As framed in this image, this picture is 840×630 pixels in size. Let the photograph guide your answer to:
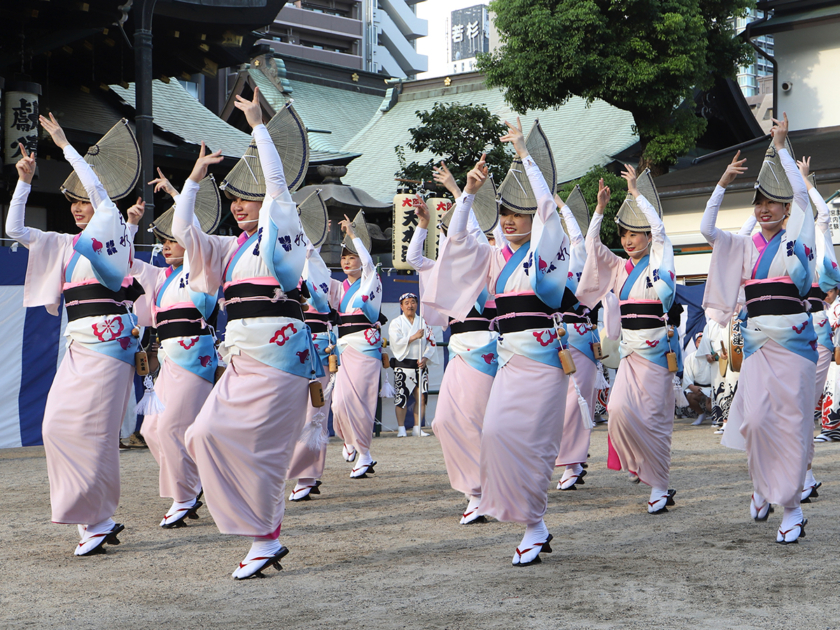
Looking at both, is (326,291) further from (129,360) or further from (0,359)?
(0,359)

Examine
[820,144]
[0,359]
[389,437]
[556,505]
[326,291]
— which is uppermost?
[820,144]

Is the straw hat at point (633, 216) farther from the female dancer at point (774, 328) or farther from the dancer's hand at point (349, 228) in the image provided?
the dancer's hand at point (349, 228)

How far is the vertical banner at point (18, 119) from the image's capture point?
40.1ft

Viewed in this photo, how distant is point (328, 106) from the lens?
26797 millimetres

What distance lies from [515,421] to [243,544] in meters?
1.77

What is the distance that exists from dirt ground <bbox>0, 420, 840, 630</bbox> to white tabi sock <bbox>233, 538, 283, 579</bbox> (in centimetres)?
7

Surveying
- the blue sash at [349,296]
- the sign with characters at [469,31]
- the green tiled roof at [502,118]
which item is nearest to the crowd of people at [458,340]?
the blue sash at [349,296]

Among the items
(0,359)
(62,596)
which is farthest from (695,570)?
(0,359)

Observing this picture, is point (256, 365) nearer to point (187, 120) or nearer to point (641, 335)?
point (641, 335)

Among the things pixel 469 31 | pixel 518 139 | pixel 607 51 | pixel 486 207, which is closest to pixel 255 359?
pixel 518 139

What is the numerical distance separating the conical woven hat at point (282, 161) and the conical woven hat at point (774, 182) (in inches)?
107

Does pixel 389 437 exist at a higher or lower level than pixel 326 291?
lower

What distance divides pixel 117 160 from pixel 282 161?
1437 mm

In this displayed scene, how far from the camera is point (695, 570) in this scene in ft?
14.6
